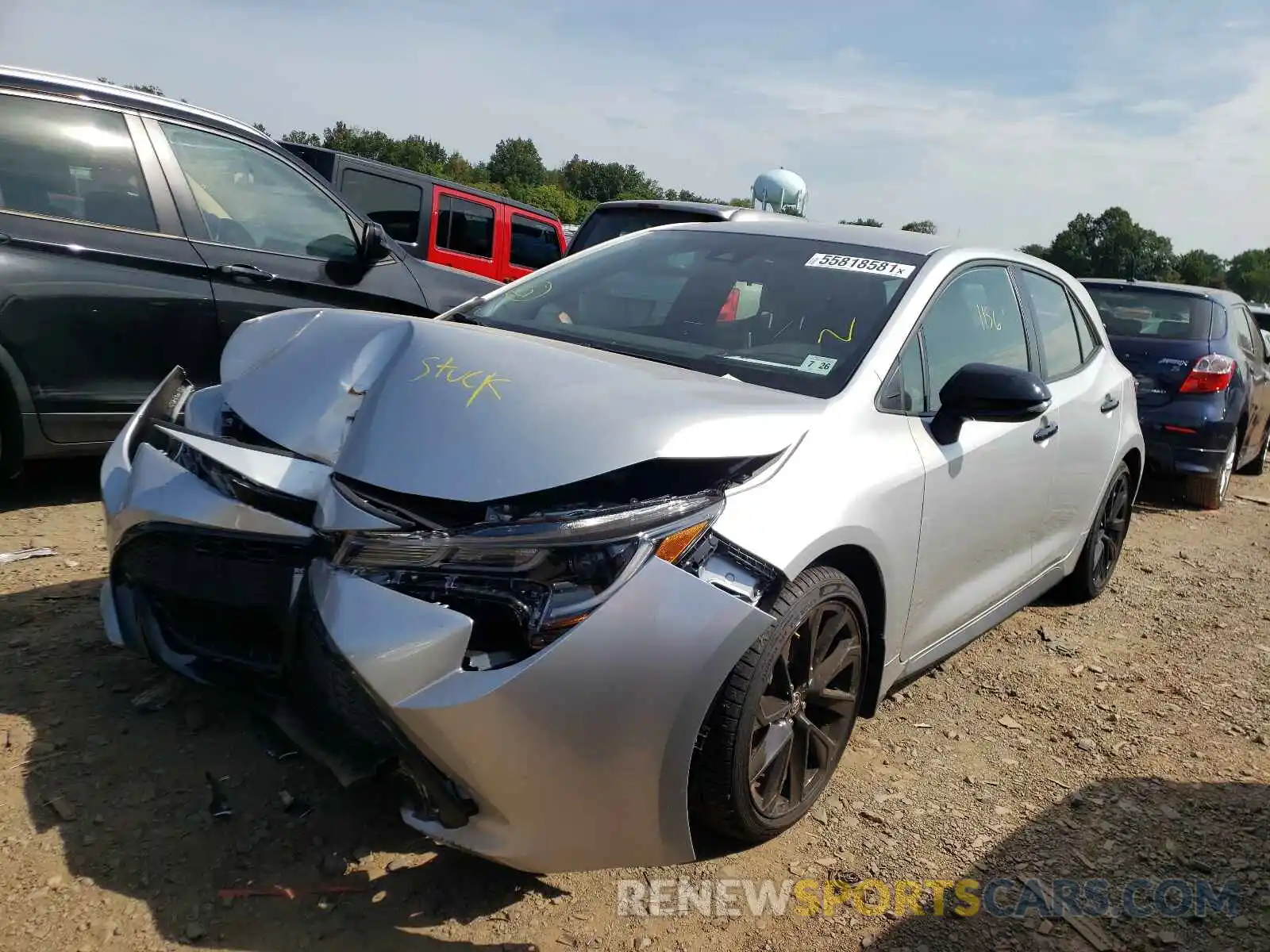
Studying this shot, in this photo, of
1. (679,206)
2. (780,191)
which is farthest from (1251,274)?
(679,206)

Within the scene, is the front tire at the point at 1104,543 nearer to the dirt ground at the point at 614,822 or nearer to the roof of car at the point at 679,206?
the dirt ground at the point at 614,822

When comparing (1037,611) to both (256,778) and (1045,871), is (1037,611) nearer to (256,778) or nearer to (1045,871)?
(1045,871)

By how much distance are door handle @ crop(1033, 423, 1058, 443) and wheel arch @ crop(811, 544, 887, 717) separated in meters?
1.16

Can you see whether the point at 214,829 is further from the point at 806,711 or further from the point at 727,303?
the point at 727,303

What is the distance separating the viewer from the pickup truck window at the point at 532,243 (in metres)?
10.3

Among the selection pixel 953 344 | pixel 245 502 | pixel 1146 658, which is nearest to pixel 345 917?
pixel 245 502

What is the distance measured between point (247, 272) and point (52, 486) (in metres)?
1.44

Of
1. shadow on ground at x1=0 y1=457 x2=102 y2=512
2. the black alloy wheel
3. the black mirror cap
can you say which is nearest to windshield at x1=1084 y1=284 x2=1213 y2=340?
the black mirror cap

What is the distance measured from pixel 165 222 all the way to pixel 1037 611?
4.43 m

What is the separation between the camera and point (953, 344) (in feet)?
10.3

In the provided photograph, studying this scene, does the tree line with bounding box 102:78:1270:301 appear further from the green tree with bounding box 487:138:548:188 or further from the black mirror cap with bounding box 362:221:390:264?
the black mirror cap with bounding box 362:221:390:264

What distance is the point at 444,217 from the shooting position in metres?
9.35

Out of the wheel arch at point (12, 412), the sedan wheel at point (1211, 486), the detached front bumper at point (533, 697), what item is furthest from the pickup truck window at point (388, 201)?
the detached front bumper at point (533, 697)

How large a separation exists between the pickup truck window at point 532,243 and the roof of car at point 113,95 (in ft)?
18.0
